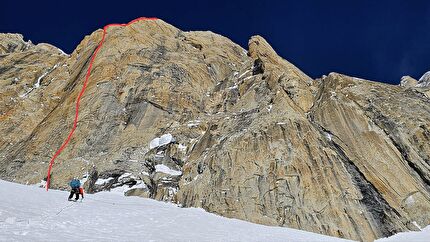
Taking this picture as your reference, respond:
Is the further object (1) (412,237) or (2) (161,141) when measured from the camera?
(2) (161,141)

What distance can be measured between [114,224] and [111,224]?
0.16 metres

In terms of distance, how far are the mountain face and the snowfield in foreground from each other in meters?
2.59

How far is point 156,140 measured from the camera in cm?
4728

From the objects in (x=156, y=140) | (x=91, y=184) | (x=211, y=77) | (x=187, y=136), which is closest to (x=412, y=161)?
(x=187, y=136)

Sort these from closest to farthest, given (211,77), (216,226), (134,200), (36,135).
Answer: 1. (216,226)
2. (134,200)
3. (36,135)
4. (211,77)

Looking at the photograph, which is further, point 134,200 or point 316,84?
point 316,84

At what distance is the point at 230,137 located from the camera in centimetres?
3716

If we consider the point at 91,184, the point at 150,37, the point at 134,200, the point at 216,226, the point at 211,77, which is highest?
the point at 150,37

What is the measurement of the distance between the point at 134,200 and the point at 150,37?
38.0m

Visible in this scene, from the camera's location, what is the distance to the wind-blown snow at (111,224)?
17375 mm

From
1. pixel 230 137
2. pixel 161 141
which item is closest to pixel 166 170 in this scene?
pixel 230 137

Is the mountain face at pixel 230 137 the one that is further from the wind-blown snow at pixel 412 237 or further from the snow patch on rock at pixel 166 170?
the wind-blown snow at pixel 412 237

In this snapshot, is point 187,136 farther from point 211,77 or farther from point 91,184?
point 211,77

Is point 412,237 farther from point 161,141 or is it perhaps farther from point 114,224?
point 161,141
